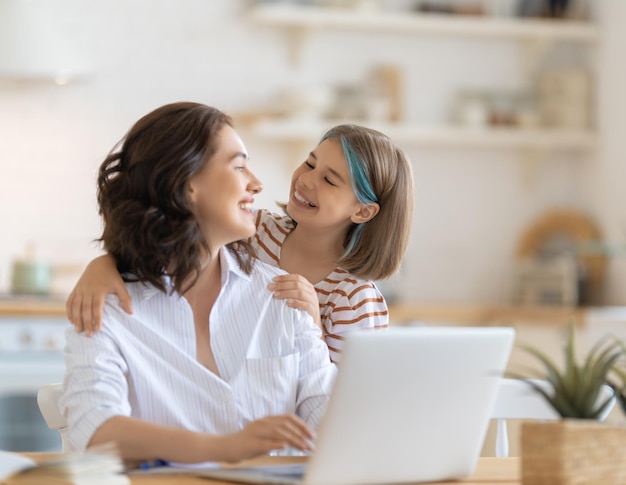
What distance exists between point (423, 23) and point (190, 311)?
9.90 ft

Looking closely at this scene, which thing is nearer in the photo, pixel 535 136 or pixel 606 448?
pixel 606 448

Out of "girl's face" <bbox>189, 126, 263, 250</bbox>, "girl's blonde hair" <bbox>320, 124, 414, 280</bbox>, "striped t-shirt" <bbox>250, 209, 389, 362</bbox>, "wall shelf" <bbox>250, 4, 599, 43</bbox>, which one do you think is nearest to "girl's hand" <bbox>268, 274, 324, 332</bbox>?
"girl's face" <bbox>189, 126, 263, 250</bbox>

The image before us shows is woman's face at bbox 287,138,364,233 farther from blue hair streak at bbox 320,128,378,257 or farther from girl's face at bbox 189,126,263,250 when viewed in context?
girl's face at bbox 189,126,263,250

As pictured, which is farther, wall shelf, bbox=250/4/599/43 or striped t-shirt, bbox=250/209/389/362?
wall shelf, bbox=250/4/599/43

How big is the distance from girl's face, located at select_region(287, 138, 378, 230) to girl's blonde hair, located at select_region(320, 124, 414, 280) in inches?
Answer: 0.7

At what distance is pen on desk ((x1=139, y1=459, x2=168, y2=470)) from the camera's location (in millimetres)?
1495

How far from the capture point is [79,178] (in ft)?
14.3

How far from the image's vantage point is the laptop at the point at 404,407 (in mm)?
1272

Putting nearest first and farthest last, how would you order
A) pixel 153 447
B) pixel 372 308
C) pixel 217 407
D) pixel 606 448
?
pixel 606 448 → pixel 153 447 → pixel 217 407 → pixel 372 308

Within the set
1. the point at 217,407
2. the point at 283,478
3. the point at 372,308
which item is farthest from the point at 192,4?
the point at 283,478

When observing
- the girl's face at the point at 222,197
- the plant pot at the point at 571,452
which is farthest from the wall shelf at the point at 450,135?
the plant pot at the point at 571,452

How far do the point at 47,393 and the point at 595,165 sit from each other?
3368mm

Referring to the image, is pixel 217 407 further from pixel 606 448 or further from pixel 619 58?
pixel 619 58

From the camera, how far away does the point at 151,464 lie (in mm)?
1507
